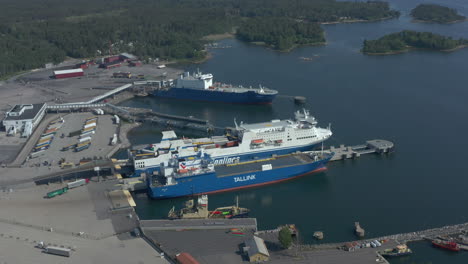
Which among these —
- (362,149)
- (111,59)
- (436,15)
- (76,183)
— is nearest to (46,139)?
(76,183)

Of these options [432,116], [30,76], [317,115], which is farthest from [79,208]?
[30,76]

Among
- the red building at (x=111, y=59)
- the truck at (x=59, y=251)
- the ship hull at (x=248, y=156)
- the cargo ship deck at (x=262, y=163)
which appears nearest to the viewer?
the truck at (x=59, y=251)

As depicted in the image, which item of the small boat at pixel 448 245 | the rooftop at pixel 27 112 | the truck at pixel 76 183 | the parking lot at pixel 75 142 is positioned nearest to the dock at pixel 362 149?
the small boat at pixel 448 245

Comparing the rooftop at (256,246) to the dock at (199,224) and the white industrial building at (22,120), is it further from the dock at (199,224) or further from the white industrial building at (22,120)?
the white industrial building at (22,120)

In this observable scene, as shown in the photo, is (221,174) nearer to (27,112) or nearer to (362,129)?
(362,129)

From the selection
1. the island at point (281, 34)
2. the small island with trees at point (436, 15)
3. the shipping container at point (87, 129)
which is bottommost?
the shipping container at point (87, 129)

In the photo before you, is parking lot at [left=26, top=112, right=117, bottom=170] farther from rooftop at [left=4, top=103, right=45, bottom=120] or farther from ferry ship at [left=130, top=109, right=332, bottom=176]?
ferry ship at [left=130, top=109, right=332, bottom=176]

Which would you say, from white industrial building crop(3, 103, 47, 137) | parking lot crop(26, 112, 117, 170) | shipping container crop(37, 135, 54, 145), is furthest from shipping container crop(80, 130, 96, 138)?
white industrial building crop(3, 103, 47, 137)
